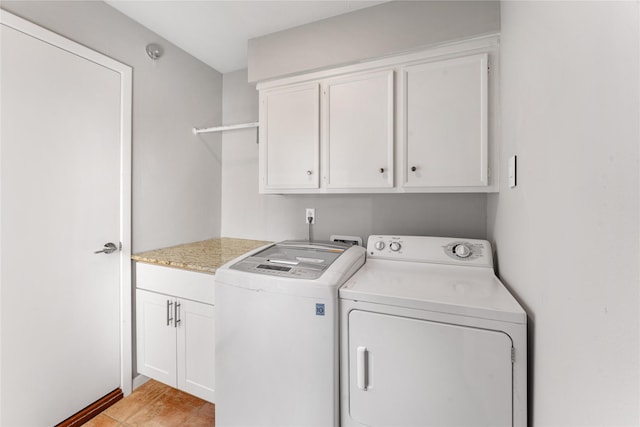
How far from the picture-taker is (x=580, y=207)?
62 centimetres

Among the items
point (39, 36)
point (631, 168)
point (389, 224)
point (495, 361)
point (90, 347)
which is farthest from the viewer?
point (389, 224)

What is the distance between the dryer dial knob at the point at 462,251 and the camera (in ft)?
4.86

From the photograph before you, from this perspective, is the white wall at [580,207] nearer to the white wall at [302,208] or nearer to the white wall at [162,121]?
the white wall at [302,208]

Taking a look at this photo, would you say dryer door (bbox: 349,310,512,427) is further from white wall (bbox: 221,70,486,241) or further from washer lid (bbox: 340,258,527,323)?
white wall (bbox: 221,70,486,241)

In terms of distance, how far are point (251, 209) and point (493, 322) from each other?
2.06m

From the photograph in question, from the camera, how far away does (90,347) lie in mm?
1632

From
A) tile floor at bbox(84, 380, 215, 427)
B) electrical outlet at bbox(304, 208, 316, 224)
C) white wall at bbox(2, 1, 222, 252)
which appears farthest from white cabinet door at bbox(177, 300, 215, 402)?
electrical outlet at bbox(304, 208, 316, 224)

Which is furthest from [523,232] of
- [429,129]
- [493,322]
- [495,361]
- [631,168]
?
[429,129]

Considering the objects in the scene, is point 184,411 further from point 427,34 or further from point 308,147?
point 427,34

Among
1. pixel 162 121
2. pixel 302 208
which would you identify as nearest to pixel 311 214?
pixel 302 208

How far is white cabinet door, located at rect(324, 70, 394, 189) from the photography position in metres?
1.62

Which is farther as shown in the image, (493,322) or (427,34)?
(427,34)

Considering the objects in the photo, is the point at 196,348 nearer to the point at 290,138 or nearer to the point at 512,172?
the point at 290,138

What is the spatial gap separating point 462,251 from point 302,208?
1.26m
